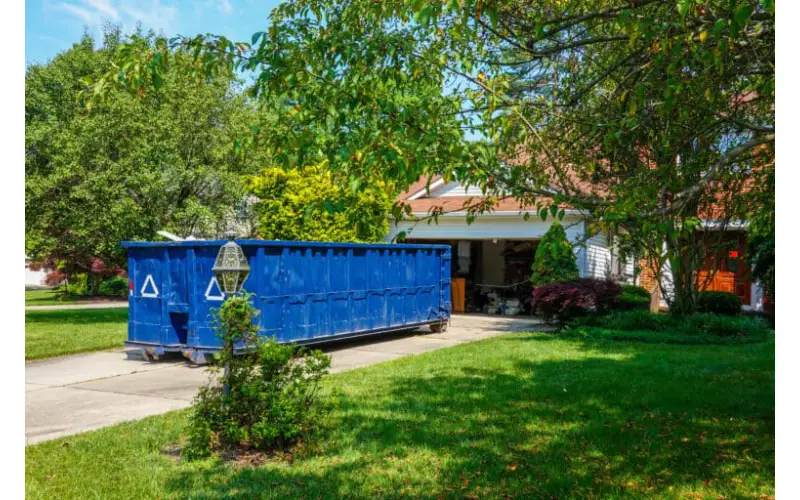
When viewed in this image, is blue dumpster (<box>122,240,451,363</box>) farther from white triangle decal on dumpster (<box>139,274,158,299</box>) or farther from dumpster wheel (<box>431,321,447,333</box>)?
dumpster wheel (<box>431,321,447,333</box>)

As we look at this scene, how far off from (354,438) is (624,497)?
2593 mm

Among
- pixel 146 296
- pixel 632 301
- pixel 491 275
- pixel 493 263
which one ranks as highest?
pixel 493 263

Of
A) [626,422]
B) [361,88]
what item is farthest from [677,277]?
[361,88]

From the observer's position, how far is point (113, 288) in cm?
3300

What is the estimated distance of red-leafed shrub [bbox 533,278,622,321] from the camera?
1652cm

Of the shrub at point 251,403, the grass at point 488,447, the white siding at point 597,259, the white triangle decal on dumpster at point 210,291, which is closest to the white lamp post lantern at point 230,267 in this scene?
the shrub at point 251,403

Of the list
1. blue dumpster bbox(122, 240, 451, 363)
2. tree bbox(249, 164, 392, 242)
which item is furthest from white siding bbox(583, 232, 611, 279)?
blue dumpster bbox(122, 240, 451, 363)

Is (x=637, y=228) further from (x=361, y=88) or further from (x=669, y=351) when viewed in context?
(x=669, y=351)

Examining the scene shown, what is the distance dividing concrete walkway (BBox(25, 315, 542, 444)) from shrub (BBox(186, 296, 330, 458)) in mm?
1003

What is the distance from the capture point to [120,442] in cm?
646

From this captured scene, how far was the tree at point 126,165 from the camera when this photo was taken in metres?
17.1

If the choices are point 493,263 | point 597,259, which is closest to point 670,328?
point 597,259

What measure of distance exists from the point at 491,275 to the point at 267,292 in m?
16.3

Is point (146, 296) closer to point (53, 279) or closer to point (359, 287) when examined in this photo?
point (359, 287)
